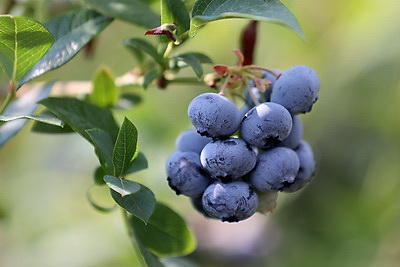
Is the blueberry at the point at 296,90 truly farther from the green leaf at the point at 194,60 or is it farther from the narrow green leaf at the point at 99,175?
the narrow green leaf at the point at 99,175

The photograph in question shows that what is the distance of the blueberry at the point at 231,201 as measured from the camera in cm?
116

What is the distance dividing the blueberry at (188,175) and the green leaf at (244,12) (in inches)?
11.3

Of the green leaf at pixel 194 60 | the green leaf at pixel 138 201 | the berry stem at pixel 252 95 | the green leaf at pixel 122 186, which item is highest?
the green leaf at pixel 194 60

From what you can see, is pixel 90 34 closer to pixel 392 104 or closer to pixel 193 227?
pixel 392 104

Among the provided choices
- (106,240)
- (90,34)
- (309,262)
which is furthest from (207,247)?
(90,34)

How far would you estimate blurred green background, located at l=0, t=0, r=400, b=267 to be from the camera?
2867 mm

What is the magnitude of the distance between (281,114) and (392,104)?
1.90 meters

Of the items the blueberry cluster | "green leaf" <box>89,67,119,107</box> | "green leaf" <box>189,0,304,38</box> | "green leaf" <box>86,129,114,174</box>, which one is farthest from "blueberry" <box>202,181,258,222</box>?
"green leaf" <box>89,67,119,107</box>

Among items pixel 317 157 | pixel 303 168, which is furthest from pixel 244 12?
pixel 317 157

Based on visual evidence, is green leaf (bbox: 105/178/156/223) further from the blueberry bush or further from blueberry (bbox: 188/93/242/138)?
blueberry (bbox: 188/93/242/138)

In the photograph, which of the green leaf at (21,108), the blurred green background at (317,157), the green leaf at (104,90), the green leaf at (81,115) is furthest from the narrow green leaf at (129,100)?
the blurred green background at (317,157)

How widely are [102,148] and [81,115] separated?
145 millimetres

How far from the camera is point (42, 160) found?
318cm

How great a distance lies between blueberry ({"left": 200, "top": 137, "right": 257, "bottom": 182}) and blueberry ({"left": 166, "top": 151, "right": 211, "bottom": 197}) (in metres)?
Answer: 0.06
